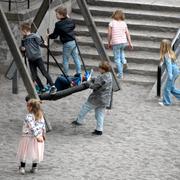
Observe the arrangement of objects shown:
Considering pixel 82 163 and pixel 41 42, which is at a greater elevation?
pixel 41 42

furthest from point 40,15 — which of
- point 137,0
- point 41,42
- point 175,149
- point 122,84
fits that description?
point 137,0

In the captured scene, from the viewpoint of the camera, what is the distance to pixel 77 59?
66.5 feet

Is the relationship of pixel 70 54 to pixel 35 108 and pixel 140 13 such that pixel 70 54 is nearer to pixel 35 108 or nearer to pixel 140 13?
pixel 140 13

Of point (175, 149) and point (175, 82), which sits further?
point (175, 82)

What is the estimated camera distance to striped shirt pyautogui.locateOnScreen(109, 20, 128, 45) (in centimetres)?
2053

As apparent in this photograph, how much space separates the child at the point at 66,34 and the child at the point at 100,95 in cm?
259

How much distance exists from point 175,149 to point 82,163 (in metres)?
1.98

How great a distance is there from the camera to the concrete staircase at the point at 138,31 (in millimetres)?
21578

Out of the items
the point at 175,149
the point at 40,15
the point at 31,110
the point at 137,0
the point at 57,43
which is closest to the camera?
the point at 31,110

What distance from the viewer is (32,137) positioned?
14.3 metres

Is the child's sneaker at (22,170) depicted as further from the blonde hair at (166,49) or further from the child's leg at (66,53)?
the child's leg at (66,53)

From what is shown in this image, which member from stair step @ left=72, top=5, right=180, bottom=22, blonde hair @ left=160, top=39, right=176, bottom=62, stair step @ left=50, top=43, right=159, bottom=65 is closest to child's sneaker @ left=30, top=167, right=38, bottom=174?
blonde hair @ left=160, top=39, right=176, bottom=62

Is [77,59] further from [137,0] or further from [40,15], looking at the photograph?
[137,0]

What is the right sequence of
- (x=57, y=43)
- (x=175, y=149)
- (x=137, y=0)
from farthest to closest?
(x=137, y=0) < (x=57, y=43) < (x=175, y=149)
